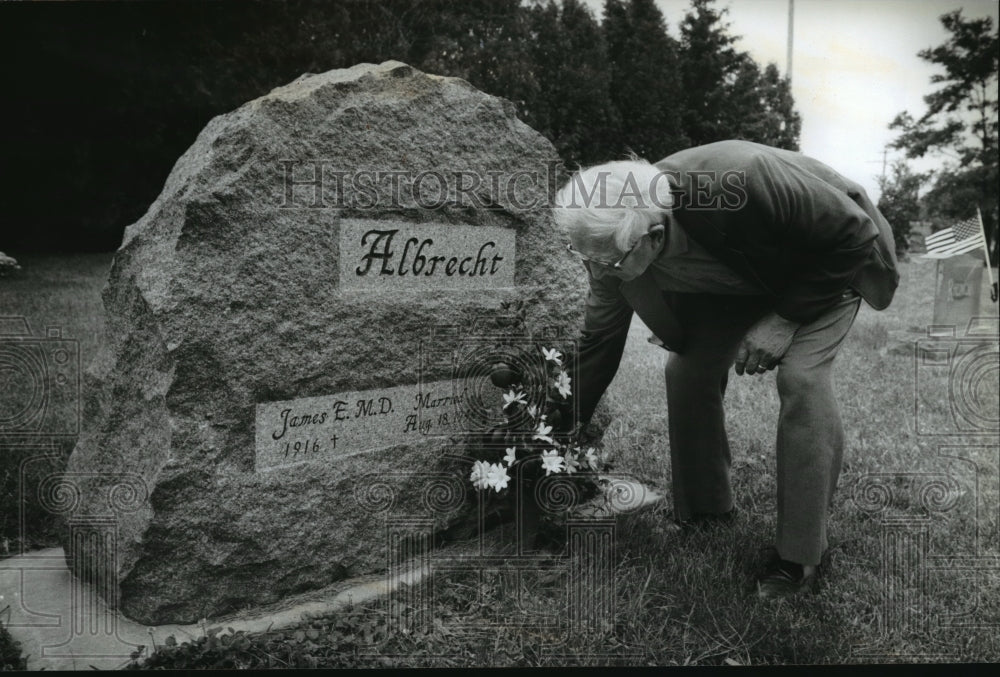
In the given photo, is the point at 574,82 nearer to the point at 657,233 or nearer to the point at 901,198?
the point at 657,233

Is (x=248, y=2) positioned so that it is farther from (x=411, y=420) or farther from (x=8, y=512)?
(x=8, y=512)

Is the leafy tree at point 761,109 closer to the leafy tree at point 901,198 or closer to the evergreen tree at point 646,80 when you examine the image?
the evergreen tree at point 646,80

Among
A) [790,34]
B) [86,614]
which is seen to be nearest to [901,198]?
[790,34]

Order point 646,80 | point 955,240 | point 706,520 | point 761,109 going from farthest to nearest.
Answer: point 955,240, point 761,109, point 646,80, point 706,520

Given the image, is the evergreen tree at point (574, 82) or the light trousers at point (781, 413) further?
the evergreen tree at point (574, 82)

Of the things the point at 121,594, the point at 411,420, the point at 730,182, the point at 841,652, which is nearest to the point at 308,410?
the point at 411,420

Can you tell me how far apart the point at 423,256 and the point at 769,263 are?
1.09m

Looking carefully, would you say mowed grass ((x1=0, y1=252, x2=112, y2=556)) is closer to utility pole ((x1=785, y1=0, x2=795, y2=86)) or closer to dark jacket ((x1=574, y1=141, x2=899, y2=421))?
dark jacket ((x1=574, y1=141, x2=899, y2=421))

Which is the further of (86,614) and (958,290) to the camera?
(958,290)

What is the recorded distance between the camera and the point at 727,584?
95.0 inches

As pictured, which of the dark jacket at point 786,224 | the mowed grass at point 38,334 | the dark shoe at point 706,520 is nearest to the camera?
the dark jacket at point 786,224

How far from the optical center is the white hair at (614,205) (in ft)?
6.98

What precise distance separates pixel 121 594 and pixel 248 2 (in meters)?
2.05

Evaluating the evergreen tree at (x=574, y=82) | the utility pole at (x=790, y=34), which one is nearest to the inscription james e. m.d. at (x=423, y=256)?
the evergreen tree at (x=574, y=82)
